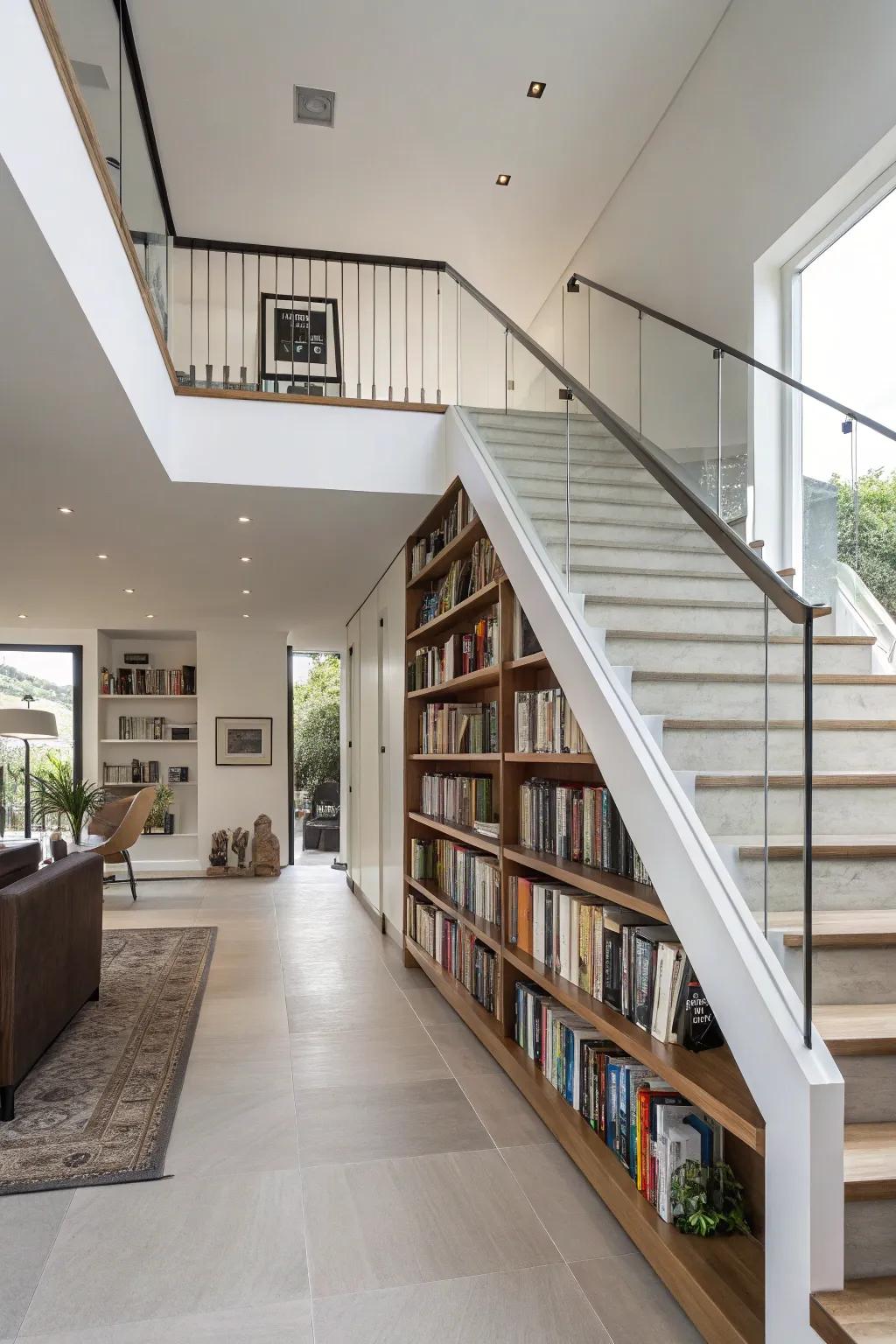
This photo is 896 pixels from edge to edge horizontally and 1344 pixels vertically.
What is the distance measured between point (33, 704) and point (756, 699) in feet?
29.5

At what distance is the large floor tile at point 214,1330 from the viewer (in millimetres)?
1928

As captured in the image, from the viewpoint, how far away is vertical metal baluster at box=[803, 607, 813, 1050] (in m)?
1.72

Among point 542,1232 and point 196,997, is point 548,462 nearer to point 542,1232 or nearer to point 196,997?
point 542,1232

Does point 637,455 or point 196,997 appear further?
point 196,997

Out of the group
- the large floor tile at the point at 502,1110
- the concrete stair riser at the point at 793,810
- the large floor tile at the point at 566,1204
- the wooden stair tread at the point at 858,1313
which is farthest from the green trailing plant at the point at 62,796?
the wooden stair tread at the point at 858,1313

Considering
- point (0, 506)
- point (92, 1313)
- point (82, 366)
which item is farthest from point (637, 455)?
point (0, 506)

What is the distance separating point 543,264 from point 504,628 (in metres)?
4.29

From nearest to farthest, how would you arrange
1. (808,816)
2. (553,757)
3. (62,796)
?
(808,816) < (553,757) < (62,796)

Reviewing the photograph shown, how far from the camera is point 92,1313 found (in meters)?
2.03

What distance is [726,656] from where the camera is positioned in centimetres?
208

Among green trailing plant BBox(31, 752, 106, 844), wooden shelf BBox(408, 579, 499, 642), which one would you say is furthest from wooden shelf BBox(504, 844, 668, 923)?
green trailing plant BBox(31, 752, 106, 844)

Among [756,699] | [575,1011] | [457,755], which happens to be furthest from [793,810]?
[457,755]

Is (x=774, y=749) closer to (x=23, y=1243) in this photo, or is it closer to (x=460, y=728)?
(x=23, y=1243)

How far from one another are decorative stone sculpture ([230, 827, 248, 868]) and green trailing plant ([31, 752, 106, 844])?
1.36m
